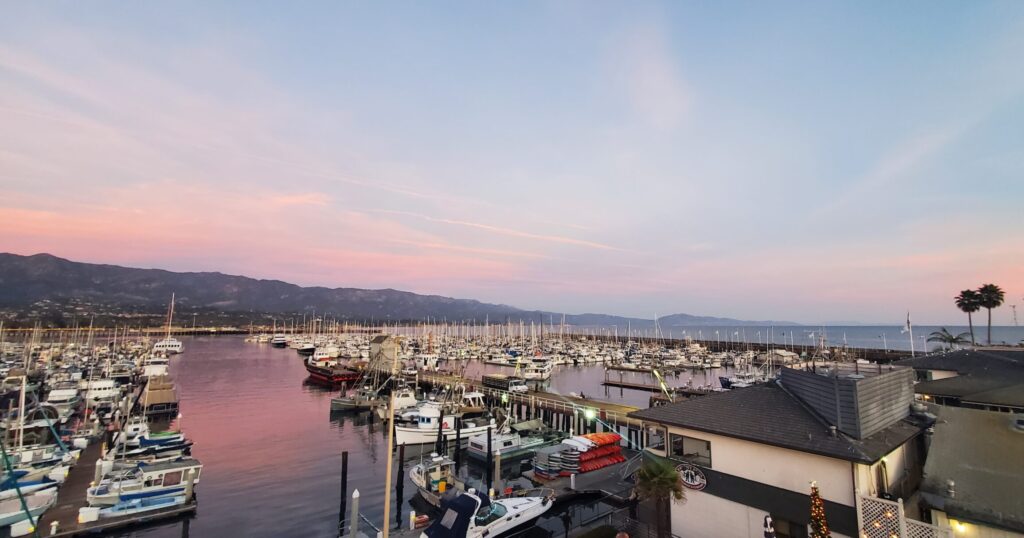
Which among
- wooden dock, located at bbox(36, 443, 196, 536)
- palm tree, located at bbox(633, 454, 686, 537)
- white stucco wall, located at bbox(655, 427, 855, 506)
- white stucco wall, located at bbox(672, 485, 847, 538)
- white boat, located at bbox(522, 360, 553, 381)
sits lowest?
white boat, located at bbox(522, 360, 553, 381)

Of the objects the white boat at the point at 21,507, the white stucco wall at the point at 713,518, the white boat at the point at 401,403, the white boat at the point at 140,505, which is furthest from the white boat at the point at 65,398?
the white stucco wall at the point at 713,518

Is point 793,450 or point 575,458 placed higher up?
point 793,450

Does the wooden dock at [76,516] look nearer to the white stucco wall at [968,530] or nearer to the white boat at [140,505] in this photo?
the white boat at [140,505]

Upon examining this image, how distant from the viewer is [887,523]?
11.3 m

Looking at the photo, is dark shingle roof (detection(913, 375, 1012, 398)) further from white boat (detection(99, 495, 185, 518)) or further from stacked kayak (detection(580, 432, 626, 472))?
white boat (detection(99, 495, 185, 518))

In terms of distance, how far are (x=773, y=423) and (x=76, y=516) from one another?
1245 inches

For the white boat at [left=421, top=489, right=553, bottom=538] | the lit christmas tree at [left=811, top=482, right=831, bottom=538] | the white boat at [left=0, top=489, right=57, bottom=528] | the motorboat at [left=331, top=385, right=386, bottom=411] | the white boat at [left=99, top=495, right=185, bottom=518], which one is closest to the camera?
the lit christmas tree at [left=811, top=482, right=831, bottom=538]

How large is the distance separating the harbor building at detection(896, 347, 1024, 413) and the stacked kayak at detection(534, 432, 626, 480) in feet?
54.5

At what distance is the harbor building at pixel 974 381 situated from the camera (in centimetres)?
1969

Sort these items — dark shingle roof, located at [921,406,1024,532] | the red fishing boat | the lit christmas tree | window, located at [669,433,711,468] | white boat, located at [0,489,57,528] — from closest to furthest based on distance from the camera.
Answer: the lit christmas tree < dark shingle roof, located at [921,406,1024,532] < window, located at [669,433,711,468] < white boat, located at [0,489,57,528] < the red fishing boat

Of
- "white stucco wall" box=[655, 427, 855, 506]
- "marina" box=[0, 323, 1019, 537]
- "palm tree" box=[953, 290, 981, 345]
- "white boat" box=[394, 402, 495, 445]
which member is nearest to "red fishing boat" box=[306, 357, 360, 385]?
"marina" box=[0, 323, 1019, 537]

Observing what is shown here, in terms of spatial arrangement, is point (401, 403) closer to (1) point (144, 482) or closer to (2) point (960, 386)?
(1) point (144, 482)

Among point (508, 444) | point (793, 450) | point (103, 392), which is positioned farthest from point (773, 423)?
point (103, 392)

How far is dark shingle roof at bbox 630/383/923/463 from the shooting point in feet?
40.0
